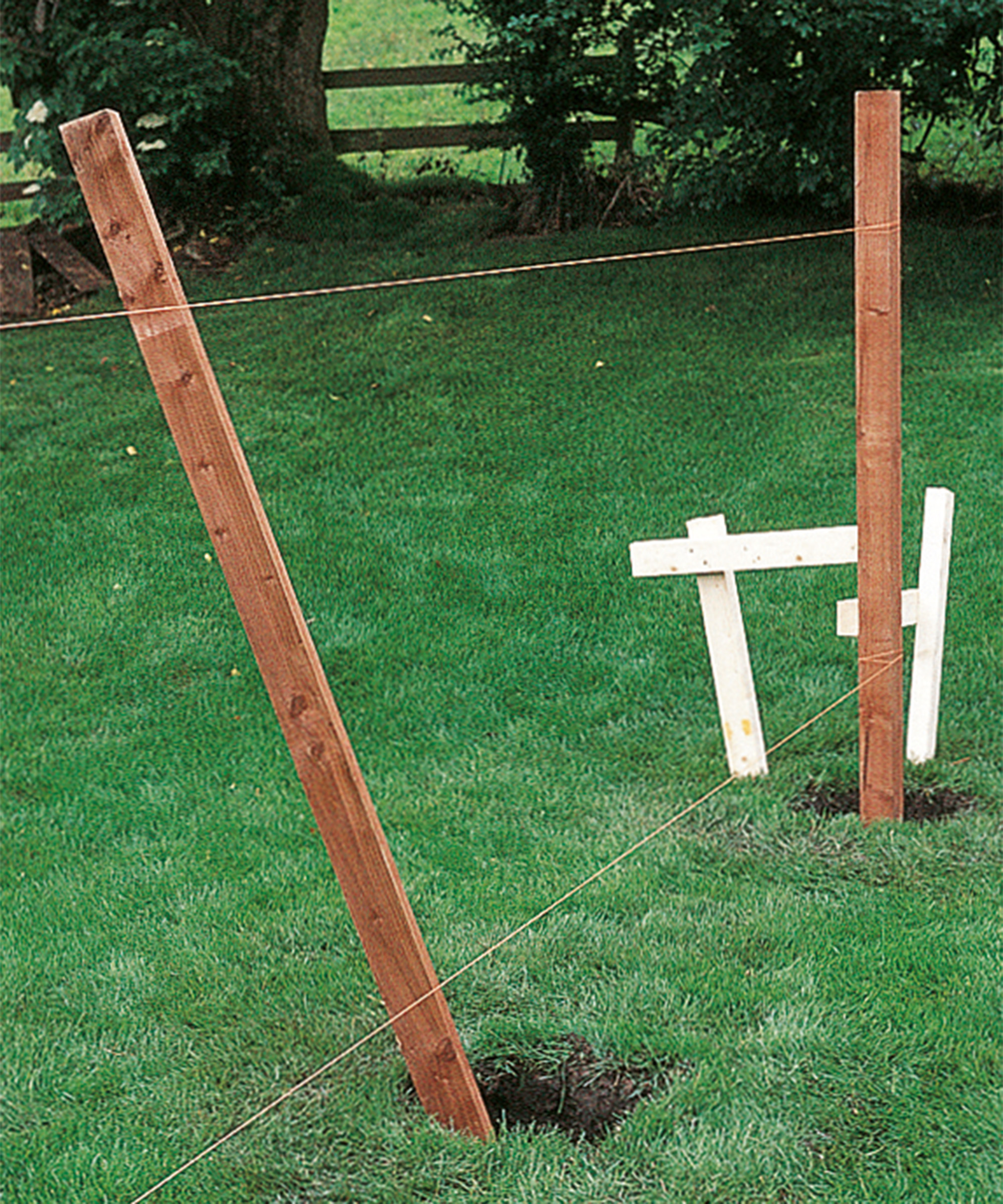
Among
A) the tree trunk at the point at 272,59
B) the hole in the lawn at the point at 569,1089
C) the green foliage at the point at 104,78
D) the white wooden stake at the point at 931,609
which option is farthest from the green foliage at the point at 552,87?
the hole in the lawn at the point at 569,1089

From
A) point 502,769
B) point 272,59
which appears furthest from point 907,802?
point 272,59

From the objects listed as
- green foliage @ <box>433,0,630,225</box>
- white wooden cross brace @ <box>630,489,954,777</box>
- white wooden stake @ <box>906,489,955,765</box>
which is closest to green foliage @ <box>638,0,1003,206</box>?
green foliage @ <box>433,0,630,225</box>

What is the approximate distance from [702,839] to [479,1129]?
1.53 meters

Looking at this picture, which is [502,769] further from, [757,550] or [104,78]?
[104,78]

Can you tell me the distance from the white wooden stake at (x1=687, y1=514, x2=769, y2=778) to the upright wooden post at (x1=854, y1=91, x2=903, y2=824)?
413mm

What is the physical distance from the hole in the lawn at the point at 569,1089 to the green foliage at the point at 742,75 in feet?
22.2

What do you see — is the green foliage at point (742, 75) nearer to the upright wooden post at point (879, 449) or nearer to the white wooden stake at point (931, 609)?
the white wooden stake at point (931, 609)

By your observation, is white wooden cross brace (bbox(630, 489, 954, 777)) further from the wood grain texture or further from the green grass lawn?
the green grass lawn

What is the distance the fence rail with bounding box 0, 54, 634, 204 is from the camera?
11922 mm

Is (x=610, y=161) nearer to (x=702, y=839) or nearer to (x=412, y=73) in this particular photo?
(x=412, y=73)

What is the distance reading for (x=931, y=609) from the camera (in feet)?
14.4

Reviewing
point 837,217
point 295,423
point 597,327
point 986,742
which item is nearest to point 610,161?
point 837,217

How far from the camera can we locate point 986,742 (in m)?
4.77

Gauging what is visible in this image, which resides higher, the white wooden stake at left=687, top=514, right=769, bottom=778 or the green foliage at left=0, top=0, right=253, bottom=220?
the green foliage at left=0, top=0, right=253, bottom=220
